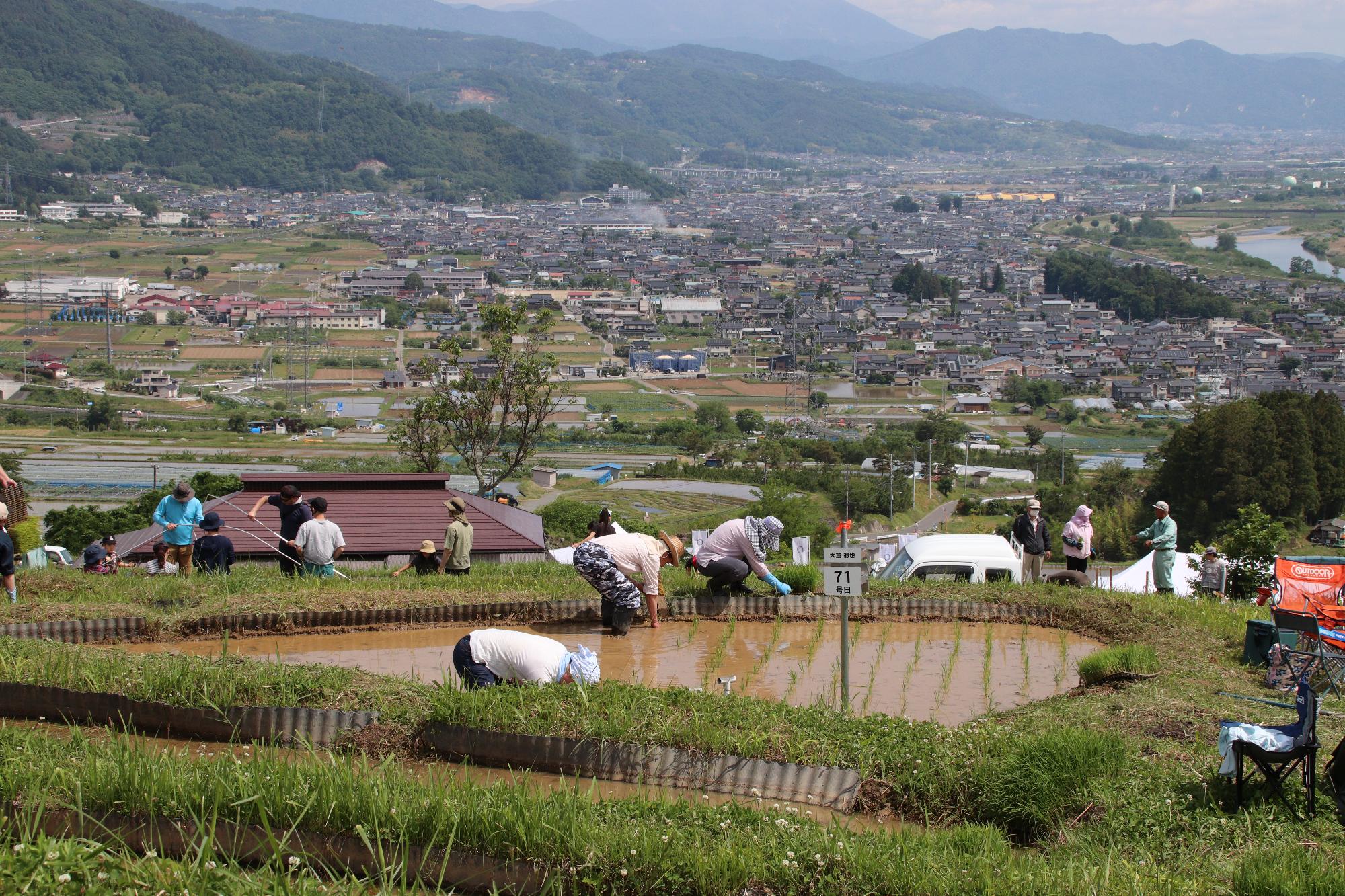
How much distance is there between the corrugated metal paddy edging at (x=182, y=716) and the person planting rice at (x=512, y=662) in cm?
49

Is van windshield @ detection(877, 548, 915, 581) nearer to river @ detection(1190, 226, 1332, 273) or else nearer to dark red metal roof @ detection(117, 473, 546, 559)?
dark red metal roof @ detection(117, 473, 546, 559)

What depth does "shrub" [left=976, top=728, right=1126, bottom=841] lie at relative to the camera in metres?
4.53

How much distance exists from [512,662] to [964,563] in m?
5.11

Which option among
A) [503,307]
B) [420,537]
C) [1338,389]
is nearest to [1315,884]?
[420,537]

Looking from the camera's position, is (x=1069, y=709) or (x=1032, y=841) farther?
(x=1069, y=709)

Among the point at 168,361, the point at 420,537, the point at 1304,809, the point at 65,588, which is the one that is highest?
the point at 1304,809

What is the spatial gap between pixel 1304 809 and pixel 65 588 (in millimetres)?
7229

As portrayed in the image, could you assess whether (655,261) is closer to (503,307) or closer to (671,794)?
(503,307)

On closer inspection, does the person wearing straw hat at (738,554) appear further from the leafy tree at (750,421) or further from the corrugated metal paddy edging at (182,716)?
the leafy tree at (750,421)

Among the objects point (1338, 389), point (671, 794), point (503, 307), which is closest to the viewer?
point (671, 794)

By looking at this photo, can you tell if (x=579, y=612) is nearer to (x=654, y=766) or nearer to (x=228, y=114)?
(x=654, y=766)

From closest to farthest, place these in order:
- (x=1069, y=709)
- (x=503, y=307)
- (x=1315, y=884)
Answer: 1. (x=1315, y=884)
2. (x=1069, y=709)
3. (x=503, y=307)

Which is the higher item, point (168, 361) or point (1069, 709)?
point (1069, 709)

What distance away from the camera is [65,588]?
827cm
